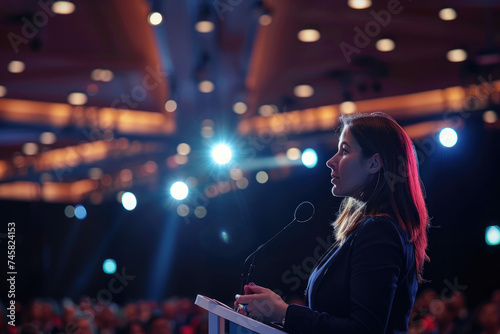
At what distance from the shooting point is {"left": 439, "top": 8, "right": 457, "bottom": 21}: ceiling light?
6.14 m

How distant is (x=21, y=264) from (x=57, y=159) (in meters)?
2.77

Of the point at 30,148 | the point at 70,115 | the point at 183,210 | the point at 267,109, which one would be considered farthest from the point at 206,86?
the point at 183,210

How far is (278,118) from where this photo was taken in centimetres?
1045

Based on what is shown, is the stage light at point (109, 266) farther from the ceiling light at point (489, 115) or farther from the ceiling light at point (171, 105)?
the ceiling light at point (489, 115)

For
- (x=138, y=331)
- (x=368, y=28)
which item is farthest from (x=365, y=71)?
(x=138, y=331)

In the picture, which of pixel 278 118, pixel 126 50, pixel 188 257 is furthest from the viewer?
pixel 188 257

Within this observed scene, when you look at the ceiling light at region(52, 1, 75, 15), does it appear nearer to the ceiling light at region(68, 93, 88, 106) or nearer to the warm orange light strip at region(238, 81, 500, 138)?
the ceiling light at region(68, 93, 88, 106)

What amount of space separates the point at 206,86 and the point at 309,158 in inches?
152

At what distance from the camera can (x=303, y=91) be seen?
9148mm

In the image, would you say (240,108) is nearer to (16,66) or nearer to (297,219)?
(16,66)

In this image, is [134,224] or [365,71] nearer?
[365,71]

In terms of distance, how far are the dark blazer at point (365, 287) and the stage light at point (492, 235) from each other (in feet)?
26.1

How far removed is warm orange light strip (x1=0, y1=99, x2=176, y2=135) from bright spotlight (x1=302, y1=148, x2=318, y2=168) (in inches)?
103

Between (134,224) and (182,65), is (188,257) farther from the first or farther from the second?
(182,65)
